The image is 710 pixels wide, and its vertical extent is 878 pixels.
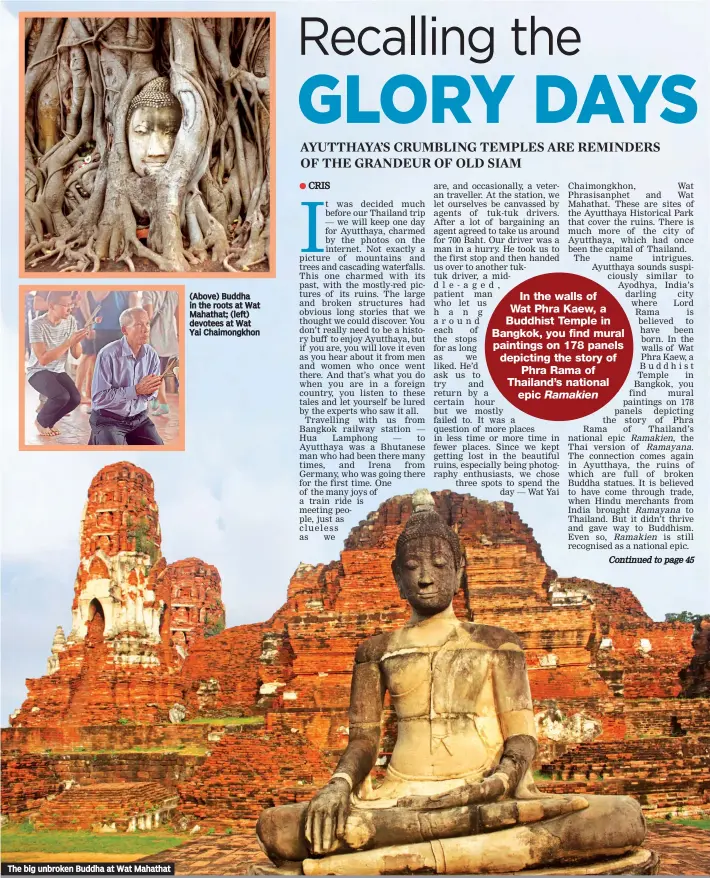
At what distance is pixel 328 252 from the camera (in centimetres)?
1499

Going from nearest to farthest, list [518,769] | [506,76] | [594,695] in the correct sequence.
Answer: [518,769]
[506,76]
[594,695]

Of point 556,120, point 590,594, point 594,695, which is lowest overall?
point 594,695

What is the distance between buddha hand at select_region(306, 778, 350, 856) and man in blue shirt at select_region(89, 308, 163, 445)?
6.13 meters

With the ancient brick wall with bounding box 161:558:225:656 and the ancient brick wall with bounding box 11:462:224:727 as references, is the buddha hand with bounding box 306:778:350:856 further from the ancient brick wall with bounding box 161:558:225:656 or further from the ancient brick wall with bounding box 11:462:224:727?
the ancient brick wall with bounding box 11:462:224:727

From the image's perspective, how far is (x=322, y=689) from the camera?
18000mm

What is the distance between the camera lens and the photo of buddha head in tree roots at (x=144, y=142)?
633 inches

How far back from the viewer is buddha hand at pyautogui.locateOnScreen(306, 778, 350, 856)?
32.6 feet

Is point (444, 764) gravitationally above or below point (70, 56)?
below

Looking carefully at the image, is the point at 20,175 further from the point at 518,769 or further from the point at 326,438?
the point at 518,769

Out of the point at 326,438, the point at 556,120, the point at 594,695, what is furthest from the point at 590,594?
the point at 556,120

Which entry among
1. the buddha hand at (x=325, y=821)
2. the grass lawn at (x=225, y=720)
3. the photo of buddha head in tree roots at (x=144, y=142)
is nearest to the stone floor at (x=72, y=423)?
the photo of buddha head in tree roots at (x=144, y=142)

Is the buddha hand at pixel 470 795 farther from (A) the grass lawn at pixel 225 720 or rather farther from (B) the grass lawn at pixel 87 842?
(A) the grass lawn at pixel 225 720

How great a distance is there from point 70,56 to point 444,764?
9373 millimetres

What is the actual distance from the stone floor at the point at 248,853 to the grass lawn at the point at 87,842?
0.36m
